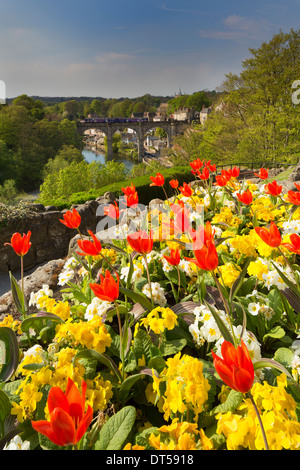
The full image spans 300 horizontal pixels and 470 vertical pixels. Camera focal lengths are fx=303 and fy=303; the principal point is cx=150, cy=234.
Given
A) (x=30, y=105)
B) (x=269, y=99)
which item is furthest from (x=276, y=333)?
(x=30, y=105)

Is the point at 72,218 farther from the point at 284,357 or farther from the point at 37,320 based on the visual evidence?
the point at 284,357

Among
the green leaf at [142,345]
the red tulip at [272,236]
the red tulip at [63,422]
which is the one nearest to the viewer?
the red tulip at [63,422]

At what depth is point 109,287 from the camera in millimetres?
1205

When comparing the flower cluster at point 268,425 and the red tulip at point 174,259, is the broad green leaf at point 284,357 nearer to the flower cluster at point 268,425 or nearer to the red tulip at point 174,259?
the flower cluster at point 268,425

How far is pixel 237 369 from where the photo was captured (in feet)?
2.50

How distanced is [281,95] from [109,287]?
19075mm

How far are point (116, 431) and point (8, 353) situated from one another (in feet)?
2.49

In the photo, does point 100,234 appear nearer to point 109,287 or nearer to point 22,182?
point 109,287

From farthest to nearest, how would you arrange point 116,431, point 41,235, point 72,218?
1. point 41,235
2. point 72,218
3. point 116,431

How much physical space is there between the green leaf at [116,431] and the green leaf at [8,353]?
23.2 inches

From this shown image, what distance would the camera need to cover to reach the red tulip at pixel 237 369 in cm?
76

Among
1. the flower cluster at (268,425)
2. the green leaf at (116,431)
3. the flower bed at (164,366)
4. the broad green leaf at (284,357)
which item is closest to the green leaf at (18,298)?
the flower bed at (164,366)

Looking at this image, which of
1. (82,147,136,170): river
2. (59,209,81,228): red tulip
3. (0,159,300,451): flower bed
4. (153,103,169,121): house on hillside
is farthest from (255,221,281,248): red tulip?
(82,147,136,170): river
